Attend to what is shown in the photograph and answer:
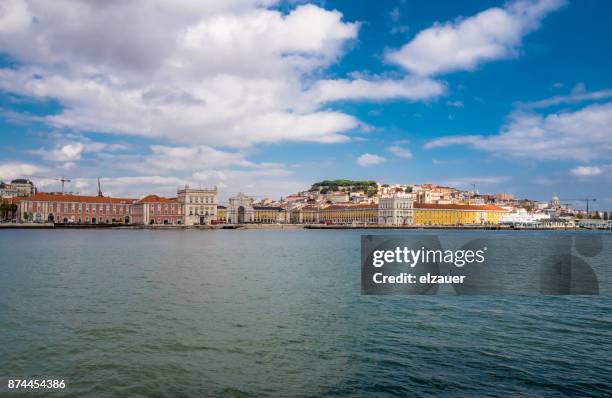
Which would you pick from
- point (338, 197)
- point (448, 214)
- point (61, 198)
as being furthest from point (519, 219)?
point (61, 198)

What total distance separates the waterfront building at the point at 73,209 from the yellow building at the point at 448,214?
60.8m

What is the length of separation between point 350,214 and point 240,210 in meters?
26.4

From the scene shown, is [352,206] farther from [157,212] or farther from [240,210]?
[157,212]

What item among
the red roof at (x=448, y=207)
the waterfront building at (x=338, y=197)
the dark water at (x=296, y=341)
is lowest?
the dark water at (x=296, y=341)

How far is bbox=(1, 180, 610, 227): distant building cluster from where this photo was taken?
8769 cm

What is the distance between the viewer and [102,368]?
731 cm

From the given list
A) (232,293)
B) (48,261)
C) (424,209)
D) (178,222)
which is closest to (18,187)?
Result: (178,222)

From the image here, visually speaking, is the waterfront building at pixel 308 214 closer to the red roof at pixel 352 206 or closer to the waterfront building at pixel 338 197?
the red roof at pixel 352 206

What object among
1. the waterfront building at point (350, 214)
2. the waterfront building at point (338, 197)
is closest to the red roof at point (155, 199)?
the waterfront building at point (350, 214)

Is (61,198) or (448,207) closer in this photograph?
(61,198)

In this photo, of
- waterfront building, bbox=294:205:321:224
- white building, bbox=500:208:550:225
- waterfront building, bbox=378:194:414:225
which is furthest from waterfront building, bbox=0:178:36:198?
white building, bbox=500:208:550:225

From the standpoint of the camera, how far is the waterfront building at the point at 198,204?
3720 inches

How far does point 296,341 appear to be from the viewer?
8.66 metres

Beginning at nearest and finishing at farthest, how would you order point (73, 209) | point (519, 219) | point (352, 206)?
point (73, 209), point (519, 219), point (352, 206)
